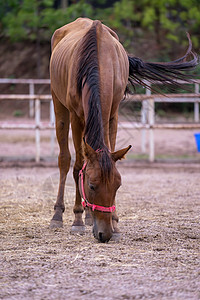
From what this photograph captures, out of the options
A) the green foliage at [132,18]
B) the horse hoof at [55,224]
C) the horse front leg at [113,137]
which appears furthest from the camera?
the green foliage at [132,18]

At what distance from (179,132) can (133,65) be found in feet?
32.5

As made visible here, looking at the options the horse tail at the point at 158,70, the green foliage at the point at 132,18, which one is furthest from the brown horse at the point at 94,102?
the green foliage at the point at 132,18

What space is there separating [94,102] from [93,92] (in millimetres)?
93

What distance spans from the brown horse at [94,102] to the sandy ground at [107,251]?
24 centimetres

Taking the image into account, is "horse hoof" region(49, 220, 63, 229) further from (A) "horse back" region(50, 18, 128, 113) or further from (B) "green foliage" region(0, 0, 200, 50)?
(B) "green foliage" region(0, 0, 200, 50)

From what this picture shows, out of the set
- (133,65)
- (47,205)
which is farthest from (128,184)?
(133,65)

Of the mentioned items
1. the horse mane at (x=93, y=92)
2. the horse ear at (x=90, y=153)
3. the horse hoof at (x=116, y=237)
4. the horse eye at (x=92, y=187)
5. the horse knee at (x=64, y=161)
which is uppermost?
the horse mane at (x=93, y=92)

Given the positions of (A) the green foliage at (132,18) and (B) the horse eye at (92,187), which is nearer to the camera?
(B) the horse eye at (92,187)

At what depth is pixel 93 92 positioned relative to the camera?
3387 millimetres

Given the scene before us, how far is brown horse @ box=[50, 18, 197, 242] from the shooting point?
3170 mm

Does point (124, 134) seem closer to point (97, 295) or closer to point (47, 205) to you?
point (47, 205)

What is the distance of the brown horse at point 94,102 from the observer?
317cm

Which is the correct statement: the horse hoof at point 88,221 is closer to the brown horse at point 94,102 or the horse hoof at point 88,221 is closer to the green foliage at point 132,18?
the brown horse at point 94,102

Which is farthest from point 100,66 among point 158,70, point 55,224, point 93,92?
point 55,224
